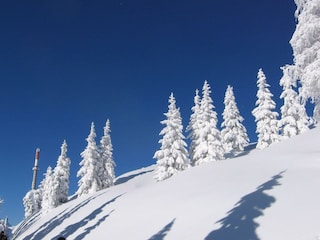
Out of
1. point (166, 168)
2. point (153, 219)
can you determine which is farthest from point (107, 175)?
point (153, 219)

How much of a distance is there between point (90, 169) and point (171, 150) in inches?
908

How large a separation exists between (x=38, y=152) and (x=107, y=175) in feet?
229

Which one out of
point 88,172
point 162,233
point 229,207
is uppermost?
point 88,172

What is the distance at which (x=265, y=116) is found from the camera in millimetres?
52062

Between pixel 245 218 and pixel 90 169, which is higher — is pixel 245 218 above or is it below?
below

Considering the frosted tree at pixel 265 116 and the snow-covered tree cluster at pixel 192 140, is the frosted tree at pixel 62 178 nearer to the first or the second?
the snow-covered tree cluster at pixel 192 140

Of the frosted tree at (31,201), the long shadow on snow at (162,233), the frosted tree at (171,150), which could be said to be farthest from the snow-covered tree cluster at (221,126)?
the frosted tree at (31,201)

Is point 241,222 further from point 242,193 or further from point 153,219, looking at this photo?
point 153,219

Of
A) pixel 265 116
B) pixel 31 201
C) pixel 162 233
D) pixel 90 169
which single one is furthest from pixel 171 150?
pixel 31 201

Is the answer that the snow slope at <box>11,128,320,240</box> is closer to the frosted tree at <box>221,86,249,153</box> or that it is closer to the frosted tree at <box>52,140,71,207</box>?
the frosted tree at <box>221,86,249,153</box>

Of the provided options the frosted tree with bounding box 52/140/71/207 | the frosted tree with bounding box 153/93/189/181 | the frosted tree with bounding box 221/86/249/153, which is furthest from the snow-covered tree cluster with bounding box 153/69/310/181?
the frosted tree with bounding box 52/140/71/207

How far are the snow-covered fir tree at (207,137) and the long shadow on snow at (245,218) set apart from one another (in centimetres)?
2645

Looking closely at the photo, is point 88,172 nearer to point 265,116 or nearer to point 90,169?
point 90,169

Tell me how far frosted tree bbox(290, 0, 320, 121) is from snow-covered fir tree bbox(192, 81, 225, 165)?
28347 millimetres
